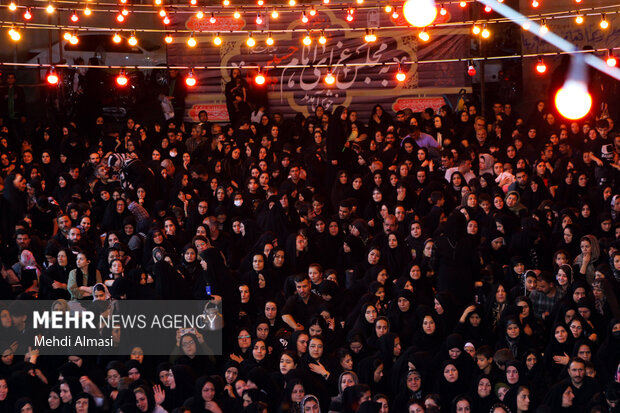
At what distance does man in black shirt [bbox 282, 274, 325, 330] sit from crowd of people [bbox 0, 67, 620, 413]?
0.02m

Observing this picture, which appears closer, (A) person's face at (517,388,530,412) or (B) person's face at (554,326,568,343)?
(A) person's face at (517,388,530,412)

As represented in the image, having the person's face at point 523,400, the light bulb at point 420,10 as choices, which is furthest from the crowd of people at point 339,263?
the light bulb at point 420,10

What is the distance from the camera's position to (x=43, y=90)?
21578 mm

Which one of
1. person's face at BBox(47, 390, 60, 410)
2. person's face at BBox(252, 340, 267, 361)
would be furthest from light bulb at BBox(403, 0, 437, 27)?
person's face at BBox(47, 390, 60, 410)

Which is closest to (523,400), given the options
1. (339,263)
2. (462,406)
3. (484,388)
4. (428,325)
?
(484,388)

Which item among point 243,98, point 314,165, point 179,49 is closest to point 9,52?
point 179,49

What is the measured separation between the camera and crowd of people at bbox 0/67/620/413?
1112cm

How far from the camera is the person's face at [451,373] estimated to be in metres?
11.2

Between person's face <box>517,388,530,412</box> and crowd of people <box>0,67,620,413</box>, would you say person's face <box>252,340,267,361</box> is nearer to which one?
crowd of people <box>0,67,620,413</box>

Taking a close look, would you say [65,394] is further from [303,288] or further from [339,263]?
[339,263]

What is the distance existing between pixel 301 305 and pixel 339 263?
1.57 m

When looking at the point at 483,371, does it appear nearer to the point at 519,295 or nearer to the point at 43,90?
the point at 519,295

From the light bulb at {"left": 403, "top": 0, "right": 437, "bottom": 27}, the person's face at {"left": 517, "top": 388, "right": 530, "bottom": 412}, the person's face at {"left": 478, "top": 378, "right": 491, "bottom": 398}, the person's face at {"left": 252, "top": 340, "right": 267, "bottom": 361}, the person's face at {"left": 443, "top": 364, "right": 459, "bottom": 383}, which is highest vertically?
the light bulb at {"left": 403, "top": 0, "right": 437, "bottom": 27}

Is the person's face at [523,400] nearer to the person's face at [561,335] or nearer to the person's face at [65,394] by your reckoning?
the person's face at [561,335]
